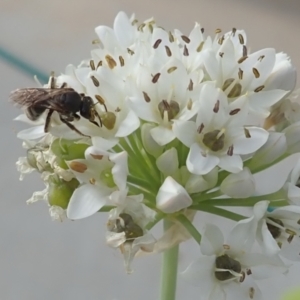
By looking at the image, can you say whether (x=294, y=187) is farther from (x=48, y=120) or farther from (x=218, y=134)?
(x=48, y=120)

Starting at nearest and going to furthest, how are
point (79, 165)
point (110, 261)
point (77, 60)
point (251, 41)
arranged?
point (79, 165)
point (110, 261)
point (77, 60)
point (251, 41)

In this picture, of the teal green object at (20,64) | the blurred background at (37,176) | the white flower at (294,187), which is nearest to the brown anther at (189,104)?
the white flower at (294,187)

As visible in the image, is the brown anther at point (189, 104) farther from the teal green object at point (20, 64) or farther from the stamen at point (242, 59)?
the teal green object at point (20, 64)

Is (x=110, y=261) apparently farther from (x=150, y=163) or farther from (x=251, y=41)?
(x=251, y=41)

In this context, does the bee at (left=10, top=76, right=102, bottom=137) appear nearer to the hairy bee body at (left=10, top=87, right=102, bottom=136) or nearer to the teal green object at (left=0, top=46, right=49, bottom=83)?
the hairy bee body at (left=10, top=87, right=102, bottom=136)

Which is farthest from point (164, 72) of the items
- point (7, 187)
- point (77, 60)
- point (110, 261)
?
point (77, 60)

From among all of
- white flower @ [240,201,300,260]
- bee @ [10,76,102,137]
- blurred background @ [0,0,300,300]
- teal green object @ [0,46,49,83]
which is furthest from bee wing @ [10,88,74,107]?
teal green object @ [0,46,49,83]

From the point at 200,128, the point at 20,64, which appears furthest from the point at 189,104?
the point at 20,64

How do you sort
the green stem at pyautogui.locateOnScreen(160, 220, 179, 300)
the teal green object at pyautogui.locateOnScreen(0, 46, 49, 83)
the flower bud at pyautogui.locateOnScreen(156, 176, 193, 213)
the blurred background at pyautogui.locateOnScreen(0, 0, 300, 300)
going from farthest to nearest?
the teal green object at pyautogui.locateOnScreen(0, 46, 49, 83)
the blurred background at pyautogui.locateOnScreen(0, 0, 300, 300)
the green stem at pyautogui.locateOnScreen(160, 220, 179, 300)
the flower bud at pyautogui.locateOnScreen(156, 176, 193, 213)
